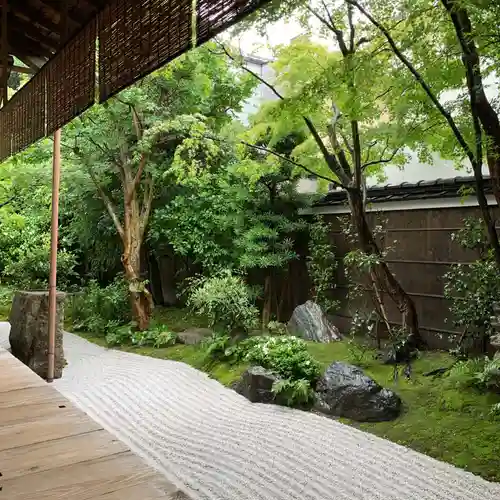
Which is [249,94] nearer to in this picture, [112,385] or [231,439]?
[112,385]

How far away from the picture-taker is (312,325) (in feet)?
26.1

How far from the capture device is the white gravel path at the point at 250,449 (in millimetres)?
3797

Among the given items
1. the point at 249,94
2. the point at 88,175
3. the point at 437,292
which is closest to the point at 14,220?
the point at 88,175

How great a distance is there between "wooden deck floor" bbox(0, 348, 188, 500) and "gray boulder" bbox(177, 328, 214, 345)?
18.8 ft

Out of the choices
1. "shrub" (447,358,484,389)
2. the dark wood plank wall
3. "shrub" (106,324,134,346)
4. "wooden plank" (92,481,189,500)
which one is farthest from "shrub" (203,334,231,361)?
"wooden plank" (92,481,189,500)

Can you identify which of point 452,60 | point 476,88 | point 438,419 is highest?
point 452,60

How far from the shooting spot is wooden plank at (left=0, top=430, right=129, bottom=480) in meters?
1.98

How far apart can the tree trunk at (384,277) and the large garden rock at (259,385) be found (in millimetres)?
2195

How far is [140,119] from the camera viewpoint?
8992 millimetres

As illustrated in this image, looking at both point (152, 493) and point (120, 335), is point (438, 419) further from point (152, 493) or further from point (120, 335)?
point (120, 335)

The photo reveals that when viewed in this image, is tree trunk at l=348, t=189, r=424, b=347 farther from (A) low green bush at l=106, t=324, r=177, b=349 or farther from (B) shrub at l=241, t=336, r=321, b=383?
(A) low green bush at l=106, t=324, r=177, b=349

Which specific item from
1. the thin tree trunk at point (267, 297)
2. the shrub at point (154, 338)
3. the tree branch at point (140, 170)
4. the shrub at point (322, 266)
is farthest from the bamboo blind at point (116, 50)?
the thin tree trunk at point (267, 297)

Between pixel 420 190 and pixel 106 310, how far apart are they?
645cm

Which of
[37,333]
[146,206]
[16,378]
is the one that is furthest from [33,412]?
[146,206]
